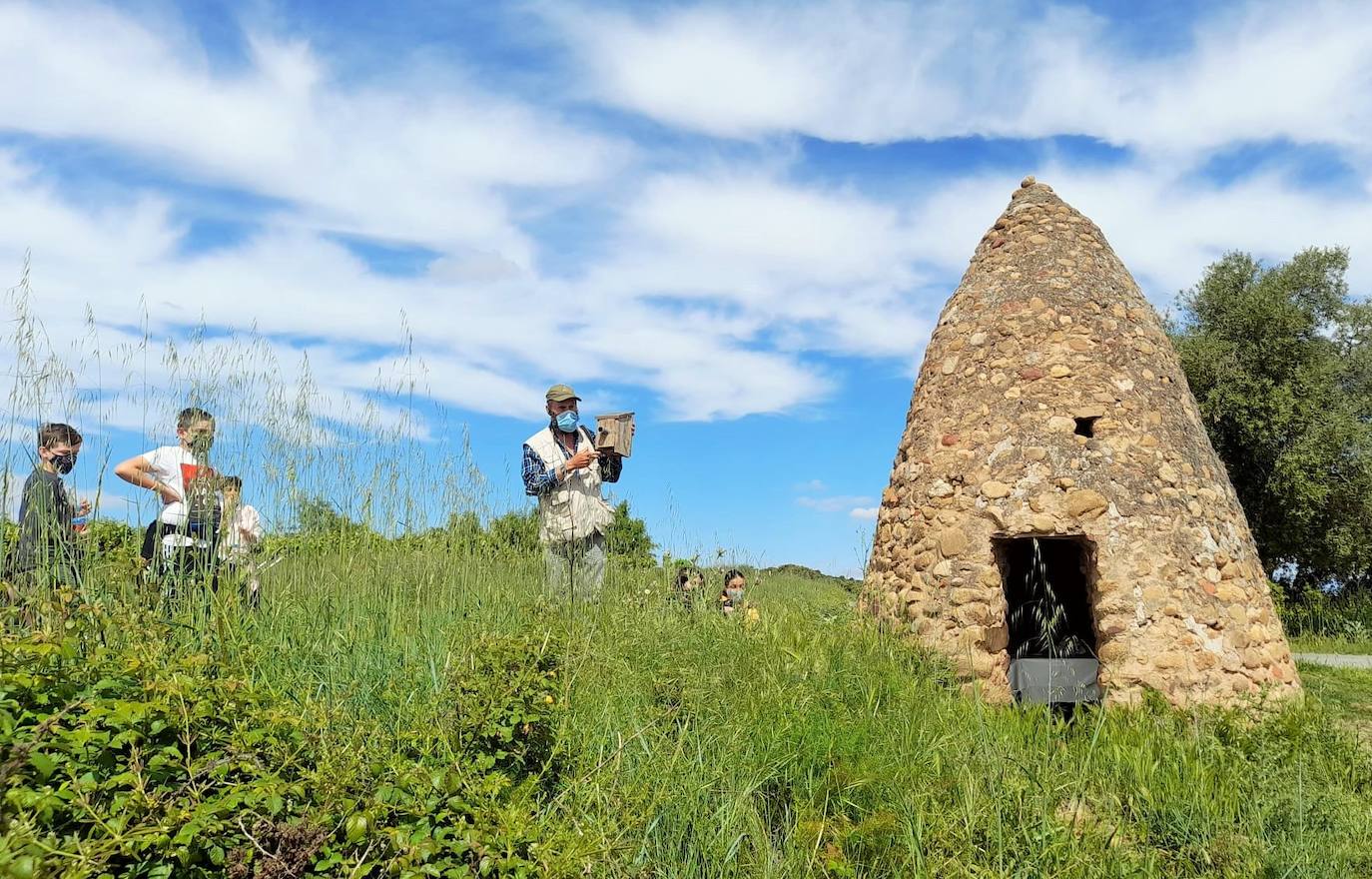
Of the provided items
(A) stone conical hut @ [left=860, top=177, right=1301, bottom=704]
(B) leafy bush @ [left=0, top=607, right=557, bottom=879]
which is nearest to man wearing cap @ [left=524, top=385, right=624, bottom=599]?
(A) stone conical hut @ [left=860, top=177, right=1301, bottom=704]

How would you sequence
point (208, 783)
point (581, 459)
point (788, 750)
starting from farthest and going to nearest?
point (581, 459) < point (788, 750) < point (208, 783)

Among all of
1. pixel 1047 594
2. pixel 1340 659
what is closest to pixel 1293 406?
pixel 1340 659

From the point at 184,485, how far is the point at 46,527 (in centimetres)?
65

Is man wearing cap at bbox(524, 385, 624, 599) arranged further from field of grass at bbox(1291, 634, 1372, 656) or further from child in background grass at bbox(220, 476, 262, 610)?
field of grass at bbox(1291, 634, 1372, 656)

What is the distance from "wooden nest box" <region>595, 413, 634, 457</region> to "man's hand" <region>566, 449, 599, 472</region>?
219mm

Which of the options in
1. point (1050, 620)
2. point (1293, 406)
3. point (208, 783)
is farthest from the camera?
point (1293, 406)

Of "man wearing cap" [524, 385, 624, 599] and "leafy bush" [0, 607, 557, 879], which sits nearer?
"leafy bush" [0, 607, 557, 879]

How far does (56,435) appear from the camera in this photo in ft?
16.5

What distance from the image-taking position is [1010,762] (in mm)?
4445

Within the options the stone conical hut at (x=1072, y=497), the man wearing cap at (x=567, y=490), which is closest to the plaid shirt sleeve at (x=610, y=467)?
the man wearing cap at (x=567, y=490)

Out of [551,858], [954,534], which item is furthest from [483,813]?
[954,534]

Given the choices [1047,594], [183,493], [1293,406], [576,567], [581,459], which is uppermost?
[1293,406]

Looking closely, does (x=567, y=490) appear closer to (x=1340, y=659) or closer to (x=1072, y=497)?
(x=1072, y=497)

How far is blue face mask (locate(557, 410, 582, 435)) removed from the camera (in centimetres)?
711
